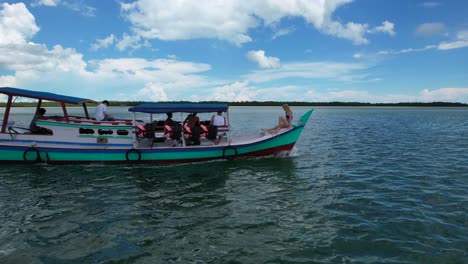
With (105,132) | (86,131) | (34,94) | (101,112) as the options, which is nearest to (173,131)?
(105,132)

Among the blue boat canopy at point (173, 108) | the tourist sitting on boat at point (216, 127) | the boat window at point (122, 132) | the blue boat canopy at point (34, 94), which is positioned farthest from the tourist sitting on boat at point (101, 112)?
the tourist sitting on boat at point (216, 127)

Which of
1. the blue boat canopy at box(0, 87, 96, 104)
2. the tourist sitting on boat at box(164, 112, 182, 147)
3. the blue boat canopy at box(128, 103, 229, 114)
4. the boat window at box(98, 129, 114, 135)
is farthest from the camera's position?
the boat window at box(98, 129, 114, 135)

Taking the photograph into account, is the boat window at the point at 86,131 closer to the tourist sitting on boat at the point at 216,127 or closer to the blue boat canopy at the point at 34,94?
the blue boat canopy at the point at 34,94

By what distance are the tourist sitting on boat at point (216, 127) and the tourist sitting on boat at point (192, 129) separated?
2.18 feet

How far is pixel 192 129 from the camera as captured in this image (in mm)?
17078

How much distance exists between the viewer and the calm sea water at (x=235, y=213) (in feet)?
24.2

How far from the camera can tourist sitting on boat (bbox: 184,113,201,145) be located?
17047 millimetres

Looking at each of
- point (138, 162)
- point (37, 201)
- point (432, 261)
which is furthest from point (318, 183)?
point (37, 201)

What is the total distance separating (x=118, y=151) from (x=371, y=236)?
515 inches

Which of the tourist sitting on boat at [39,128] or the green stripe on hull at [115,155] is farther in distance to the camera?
the tourist sitting on boat at [39,128]

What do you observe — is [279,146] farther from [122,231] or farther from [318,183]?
[122,231]

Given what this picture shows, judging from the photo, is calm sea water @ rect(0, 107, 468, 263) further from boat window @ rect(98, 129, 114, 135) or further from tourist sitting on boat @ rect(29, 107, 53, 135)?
boat window @ rect(98, 129, 114, 135)

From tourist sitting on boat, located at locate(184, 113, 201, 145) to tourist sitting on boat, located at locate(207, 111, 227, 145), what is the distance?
66cm

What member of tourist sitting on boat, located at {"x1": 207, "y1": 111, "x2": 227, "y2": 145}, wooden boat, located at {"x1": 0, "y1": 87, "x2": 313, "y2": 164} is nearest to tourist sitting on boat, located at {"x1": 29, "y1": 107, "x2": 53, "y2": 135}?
wooden boat, located at {"x1": 0, "y1": 87, "x2": 313, "y2": 164}
